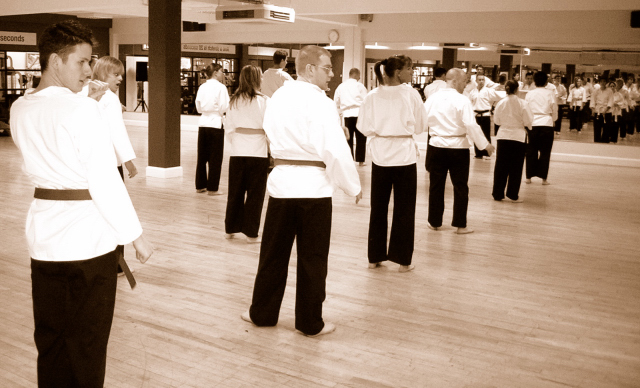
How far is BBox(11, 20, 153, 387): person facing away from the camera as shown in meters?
2.11

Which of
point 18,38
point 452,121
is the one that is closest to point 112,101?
point 452,121

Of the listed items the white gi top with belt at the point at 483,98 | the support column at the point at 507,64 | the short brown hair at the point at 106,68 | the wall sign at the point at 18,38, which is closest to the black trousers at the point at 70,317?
the short brown hair at the point at 106,68

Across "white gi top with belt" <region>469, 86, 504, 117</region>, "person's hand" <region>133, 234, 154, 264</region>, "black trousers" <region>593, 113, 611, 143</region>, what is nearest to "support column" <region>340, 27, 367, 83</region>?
"white gi top with belt" <region>469, 86, 504, 117</region>

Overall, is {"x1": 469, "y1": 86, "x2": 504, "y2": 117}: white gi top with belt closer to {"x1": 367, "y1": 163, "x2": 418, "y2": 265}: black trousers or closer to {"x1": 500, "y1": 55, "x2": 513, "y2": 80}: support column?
{"x1": 500, "y1": 55, "x2": 513, "y2": 80}: support column

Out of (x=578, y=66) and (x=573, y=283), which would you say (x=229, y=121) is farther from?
(x=578, y=66)

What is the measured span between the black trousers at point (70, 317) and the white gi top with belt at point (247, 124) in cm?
353

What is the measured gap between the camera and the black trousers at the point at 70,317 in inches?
86.6

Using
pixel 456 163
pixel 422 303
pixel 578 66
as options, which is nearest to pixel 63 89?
pixel 422 303

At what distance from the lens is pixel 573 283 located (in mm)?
4863

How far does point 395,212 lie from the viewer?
5.00 m

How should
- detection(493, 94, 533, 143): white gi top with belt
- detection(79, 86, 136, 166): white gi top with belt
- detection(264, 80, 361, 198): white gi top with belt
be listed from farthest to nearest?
detection(493, 94, 533, 143): white gi top with belt → detection(79, 86, 136, 166): white gi top with belt → detection(264, 80, 361, 198): white gi top with belt

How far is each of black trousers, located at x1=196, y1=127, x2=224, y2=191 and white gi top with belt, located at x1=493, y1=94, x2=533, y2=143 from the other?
3510 millimetres

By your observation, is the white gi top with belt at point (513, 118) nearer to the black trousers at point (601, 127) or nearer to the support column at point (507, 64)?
the black trousers at point (601, 127)

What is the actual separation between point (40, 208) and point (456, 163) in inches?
178
